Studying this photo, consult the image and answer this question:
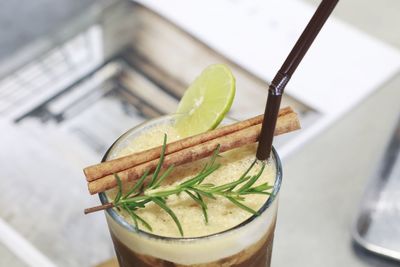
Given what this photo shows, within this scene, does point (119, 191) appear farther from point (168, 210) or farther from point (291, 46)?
point (291, 46)

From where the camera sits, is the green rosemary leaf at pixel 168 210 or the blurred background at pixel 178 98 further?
the blurred background at pixel 178 98

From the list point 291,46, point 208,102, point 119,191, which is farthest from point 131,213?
point 291,46

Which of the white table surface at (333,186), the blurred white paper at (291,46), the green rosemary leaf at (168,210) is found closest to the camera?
the green rosemary leaf at (168,210)

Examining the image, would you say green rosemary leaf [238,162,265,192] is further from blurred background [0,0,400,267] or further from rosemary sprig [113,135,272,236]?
blurred background [0,0,400,267]

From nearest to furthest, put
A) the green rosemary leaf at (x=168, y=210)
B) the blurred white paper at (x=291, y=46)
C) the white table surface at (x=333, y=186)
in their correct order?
the green rosemary leaf at (x=168, y=210)
the white table surface at (x=333, y=186)
the blurred white paper at (x=291, y=46)

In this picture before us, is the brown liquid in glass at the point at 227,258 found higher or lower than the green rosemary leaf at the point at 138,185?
lower

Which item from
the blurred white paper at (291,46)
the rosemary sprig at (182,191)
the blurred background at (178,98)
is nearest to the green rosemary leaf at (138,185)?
the rosemary sprig at (182,191)

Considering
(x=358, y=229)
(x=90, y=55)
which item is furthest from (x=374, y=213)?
(x=90, y=55)

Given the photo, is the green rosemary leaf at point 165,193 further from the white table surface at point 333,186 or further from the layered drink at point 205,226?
the white table surface at point 333,186
